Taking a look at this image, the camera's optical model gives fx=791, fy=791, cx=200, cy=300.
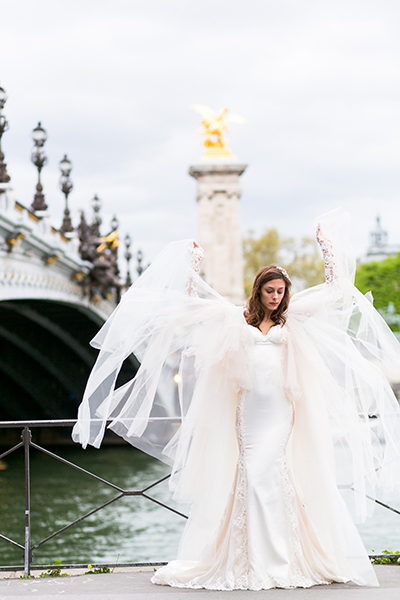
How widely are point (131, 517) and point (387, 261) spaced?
51.2m

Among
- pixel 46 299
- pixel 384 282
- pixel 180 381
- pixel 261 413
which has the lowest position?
pixel 261 413

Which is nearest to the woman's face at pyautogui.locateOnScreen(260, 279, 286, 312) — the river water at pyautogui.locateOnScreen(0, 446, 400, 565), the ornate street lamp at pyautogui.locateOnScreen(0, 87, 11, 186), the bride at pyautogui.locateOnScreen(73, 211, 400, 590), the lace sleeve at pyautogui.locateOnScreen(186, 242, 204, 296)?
the bride at pyautogui.locateOnScreen(73, 211, 400, 590)

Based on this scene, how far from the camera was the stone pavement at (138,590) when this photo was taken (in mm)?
4254

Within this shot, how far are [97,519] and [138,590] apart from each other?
12.1 meters

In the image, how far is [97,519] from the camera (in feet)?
53.1

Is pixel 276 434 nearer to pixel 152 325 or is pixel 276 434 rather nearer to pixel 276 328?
pixel 276 328

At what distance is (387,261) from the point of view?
210ft

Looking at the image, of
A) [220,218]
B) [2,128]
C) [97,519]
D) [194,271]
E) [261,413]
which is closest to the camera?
[261,413]

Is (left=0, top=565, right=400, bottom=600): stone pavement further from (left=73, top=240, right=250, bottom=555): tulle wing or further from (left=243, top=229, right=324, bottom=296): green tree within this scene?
(left=243, top=229, right=324, bottom=296): green tree

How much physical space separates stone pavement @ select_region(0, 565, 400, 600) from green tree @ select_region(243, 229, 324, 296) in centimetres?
6253

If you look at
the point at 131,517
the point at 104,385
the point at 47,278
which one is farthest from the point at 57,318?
the point at 104,385

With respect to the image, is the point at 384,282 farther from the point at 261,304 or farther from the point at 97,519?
the point at 261,304

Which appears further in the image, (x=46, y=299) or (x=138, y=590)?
(x=46, y=299)

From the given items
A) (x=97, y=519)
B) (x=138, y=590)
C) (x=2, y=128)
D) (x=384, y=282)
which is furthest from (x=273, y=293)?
(x=384, y=282)
